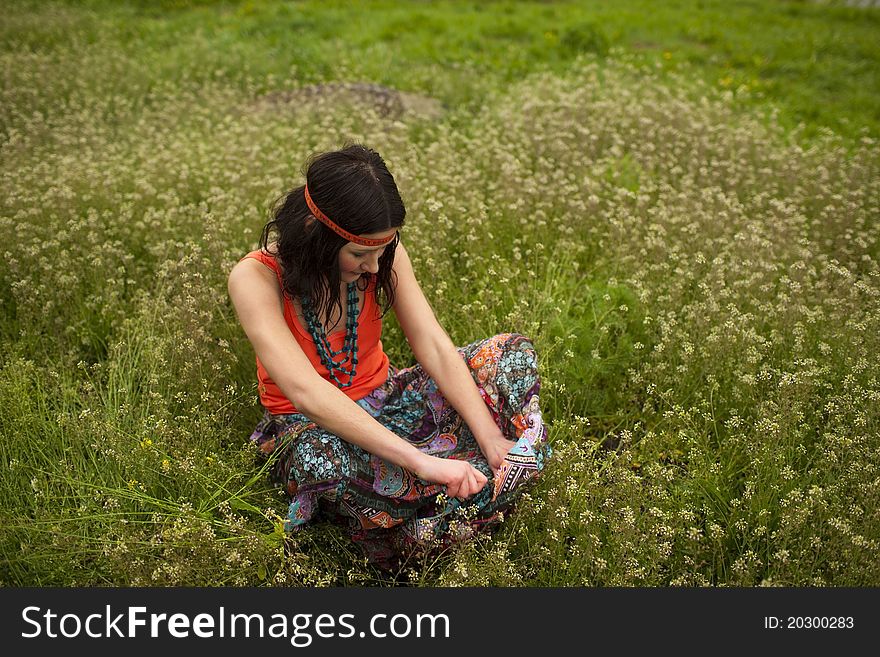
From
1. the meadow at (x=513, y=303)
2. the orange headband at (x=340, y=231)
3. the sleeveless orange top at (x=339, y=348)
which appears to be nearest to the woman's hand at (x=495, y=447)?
the meadow at (x=513, y=303)

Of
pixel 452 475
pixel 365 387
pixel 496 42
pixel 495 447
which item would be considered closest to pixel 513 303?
pixel 365 387

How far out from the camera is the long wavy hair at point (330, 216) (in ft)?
10.6

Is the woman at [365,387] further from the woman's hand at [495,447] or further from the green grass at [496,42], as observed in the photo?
the green grass at [496,42]

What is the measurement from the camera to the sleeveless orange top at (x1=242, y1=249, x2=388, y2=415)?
3.61m

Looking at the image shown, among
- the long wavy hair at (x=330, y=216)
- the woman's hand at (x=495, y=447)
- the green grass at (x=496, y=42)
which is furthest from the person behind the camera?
the green grass at (x=496, y=42)

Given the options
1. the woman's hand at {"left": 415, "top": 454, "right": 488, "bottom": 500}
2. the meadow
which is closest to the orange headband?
the woman's hand at {"left": 415, "top": 454, "right": 488, "bottom": 500}

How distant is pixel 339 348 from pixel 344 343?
0.13ft

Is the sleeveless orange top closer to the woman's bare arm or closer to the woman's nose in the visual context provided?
the woman's bare arm

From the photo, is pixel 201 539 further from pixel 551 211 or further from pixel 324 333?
pixel 551 211

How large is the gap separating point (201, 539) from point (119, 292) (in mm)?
2280

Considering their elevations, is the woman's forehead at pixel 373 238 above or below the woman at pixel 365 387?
above

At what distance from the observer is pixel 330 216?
3271 mm

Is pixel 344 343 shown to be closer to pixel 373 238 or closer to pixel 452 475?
pixel 373 238

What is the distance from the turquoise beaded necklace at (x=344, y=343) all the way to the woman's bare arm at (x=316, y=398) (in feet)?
0.72
